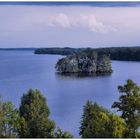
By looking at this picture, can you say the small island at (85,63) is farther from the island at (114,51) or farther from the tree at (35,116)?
the tree at (35,116)

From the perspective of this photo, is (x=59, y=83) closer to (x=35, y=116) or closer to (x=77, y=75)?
(x=77, y=75)

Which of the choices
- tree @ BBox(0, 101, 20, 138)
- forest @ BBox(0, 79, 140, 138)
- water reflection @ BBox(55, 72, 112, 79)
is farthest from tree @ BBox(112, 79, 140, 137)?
tree @ BBox(0, 101, 20, 138)

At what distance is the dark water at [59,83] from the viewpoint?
4.25 meters

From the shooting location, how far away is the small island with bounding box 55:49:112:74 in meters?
4.48

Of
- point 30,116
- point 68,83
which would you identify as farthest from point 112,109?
point 30,116

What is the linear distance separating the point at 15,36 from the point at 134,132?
1436 mm

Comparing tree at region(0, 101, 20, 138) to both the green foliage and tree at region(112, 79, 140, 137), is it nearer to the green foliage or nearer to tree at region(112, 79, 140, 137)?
the green foliage

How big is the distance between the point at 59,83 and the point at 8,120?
24.3 inches

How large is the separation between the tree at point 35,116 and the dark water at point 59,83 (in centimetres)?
6

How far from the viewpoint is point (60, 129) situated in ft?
13.8

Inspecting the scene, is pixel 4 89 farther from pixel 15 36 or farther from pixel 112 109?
pixel 112 109

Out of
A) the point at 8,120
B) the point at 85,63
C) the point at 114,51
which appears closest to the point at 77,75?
the point at 85,63

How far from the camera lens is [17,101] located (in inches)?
168

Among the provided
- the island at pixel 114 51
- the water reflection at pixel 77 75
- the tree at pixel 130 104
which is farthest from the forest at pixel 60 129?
the island at pixel 114 51
